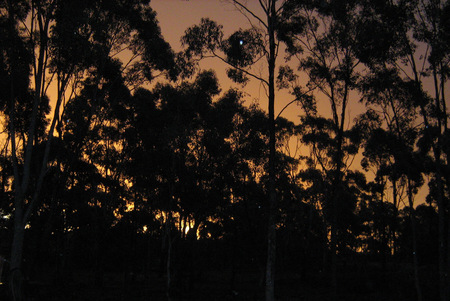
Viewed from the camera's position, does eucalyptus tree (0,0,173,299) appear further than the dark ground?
No

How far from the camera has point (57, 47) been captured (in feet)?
54.6

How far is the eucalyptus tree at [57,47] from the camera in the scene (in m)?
13.7

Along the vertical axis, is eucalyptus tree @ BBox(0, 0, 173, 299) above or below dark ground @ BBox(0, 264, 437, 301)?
above

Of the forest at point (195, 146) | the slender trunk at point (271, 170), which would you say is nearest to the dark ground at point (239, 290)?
the forest at point (195, 146)

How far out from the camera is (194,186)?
26609mm

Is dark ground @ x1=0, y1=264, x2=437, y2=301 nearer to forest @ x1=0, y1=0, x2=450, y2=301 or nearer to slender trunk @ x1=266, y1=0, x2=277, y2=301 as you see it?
forest @ x1=0, y1=0, x2=450, y2=301

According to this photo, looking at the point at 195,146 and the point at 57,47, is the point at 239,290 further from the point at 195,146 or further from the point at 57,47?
the point at 57,47

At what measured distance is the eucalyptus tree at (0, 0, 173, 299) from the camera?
13.7 metres

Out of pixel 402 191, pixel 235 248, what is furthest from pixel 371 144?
pixel 235 248

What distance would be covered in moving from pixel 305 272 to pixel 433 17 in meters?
26.0

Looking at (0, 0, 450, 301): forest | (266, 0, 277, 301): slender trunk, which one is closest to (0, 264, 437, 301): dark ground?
(0, 0, 450, 301): forest

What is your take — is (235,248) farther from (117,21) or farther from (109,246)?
(117,21)

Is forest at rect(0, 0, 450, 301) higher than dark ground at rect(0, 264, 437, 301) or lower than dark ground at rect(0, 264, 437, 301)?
higher

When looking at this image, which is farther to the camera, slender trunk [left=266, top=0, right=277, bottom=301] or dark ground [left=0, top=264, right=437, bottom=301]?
dark ground [left=0, top=264, right=437, bottom=301]
